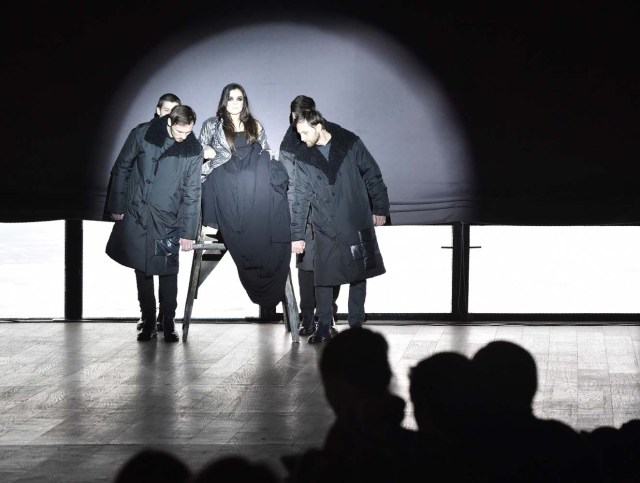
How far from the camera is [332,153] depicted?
20.7 feet

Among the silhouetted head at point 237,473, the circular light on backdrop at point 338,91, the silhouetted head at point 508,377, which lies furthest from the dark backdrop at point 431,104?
the silhouetted head at point 237,473

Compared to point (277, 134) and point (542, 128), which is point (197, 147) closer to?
point (277, 134)

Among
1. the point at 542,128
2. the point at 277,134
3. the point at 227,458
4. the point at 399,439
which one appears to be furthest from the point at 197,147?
the point at 227,458

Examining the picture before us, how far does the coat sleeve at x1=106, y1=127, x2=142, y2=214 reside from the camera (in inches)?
255

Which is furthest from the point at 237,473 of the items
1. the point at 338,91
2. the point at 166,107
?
the point at 338,91

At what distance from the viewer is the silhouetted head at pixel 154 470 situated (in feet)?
6.67

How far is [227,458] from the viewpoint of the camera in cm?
193

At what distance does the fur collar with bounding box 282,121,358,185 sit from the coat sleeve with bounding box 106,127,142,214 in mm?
835

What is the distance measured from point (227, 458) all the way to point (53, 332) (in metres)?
5.19

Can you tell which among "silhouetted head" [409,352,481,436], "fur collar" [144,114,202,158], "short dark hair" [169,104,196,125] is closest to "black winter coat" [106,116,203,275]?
"fur collar" [144,114,202,158]

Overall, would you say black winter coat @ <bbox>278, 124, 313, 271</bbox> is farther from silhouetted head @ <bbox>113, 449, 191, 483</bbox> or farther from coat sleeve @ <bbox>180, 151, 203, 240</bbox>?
silhouetted head @ <bbox>113, 449, 191, 483</bbox>

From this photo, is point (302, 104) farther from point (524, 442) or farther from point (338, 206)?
point (524, 442)

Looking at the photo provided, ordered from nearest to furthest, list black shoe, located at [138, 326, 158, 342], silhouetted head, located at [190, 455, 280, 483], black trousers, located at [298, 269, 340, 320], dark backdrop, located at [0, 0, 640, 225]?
silhouetted head, located at [190, 455, 280, 483] → black shoe, located at [138, 326, 158, 342] → black trousers, located at [298, 269, 340, 320] → dark backdrop, located at [0, 0, 640, 225]

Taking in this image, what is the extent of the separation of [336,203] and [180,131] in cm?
87
